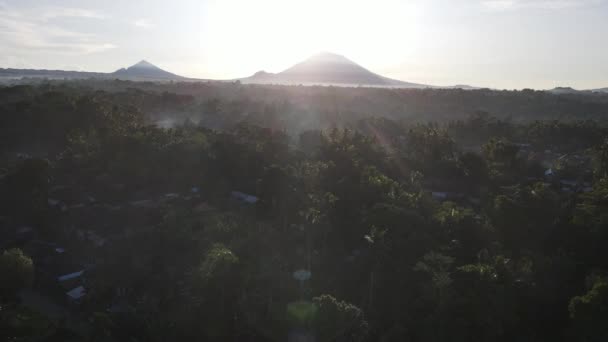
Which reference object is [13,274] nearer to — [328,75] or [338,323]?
[338,323]

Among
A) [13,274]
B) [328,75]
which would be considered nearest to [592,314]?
[13,274]

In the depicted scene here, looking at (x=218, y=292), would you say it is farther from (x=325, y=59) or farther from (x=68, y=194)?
(x=325, y=59)

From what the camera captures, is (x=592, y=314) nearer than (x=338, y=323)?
No

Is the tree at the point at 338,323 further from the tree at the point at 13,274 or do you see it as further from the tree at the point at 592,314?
the tree at the point at 13,274

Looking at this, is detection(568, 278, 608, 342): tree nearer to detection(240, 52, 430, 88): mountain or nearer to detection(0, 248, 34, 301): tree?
detection(0, 248, 34, 301): tree

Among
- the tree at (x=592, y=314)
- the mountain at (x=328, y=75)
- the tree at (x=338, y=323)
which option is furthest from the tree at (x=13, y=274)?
the mountain at (x=328, y=75)
